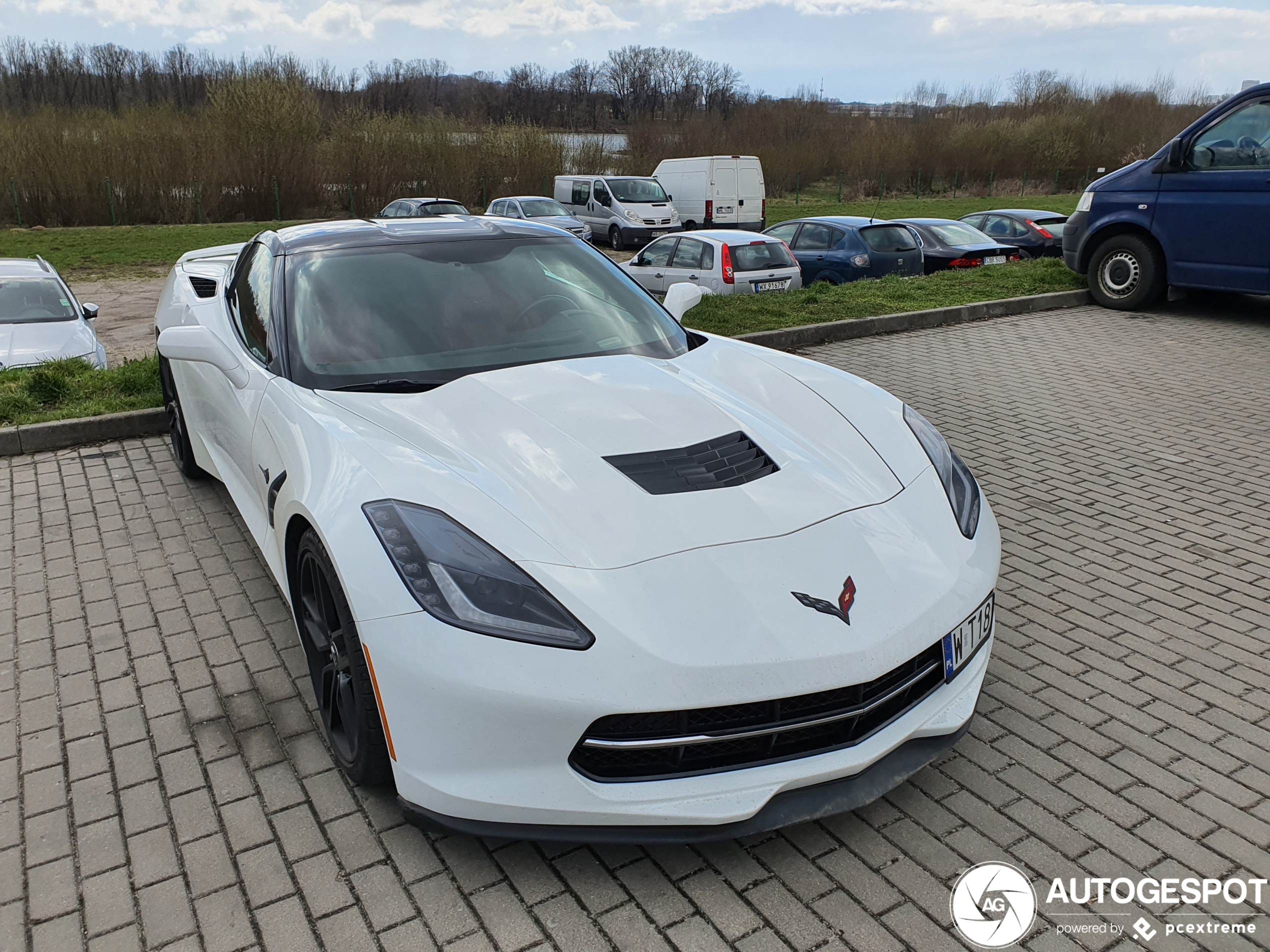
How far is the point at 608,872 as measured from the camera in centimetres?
242

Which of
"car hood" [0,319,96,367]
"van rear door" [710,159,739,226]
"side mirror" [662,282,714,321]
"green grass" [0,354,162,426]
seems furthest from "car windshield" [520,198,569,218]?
"side mirror" [662,282,714,321]

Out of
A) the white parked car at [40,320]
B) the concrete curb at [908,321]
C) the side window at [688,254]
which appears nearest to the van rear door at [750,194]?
the side window at [688,254]

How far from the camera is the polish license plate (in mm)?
2584

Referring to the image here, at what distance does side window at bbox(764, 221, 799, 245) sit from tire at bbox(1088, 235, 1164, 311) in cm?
504

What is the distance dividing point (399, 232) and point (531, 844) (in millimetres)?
2655

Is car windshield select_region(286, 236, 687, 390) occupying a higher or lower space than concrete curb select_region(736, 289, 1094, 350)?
higher

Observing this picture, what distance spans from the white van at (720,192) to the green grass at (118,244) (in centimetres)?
1092

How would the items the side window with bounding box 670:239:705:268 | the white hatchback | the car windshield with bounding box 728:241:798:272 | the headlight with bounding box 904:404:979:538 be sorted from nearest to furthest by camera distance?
the headlight with bounding box 904:404:979:538 < the white hatchback < the car windshield with bounding box 728:241:798:272 < the side window with bounding box 670:239:705:268

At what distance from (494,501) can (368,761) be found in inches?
31.5

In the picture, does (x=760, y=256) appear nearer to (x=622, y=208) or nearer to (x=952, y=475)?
(x=952, y=475)

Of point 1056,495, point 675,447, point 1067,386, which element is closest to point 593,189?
point 1067,386

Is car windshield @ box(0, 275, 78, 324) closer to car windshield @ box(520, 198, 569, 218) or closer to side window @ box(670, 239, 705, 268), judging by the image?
side window @ box(670, 239, 705, 268)

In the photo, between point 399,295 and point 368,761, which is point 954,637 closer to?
point 368,761

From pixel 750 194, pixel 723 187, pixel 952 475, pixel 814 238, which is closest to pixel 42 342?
pixel 952 475
